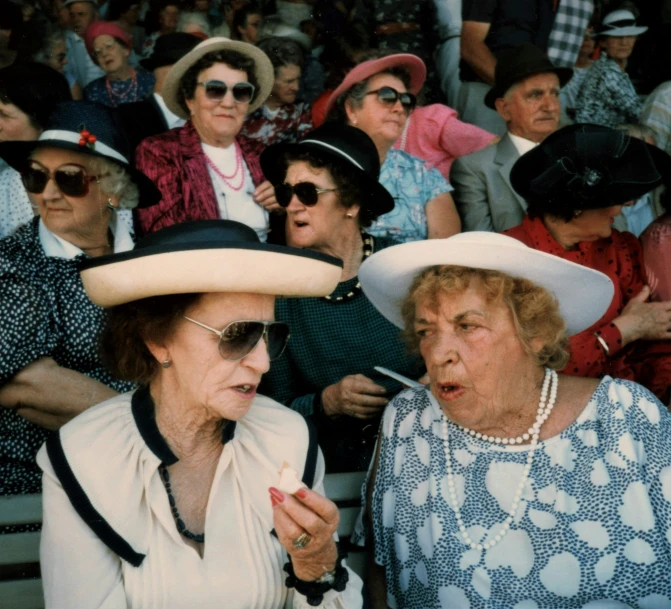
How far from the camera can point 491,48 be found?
5754 millimetres

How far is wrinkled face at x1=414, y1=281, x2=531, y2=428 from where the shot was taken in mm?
2639

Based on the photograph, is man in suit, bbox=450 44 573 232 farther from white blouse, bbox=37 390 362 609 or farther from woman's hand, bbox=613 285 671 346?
white blouse, bbox=37 390 362 609

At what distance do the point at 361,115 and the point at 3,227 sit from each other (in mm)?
1977

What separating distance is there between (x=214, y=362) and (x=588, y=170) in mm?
2032

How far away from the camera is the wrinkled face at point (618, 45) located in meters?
7.01

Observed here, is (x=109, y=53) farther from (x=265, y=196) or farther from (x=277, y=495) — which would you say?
(x=277, y=495)

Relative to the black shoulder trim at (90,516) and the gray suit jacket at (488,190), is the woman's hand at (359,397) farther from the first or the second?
the gray suit jacket at (488,190)

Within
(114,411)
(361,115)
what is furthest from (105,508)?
(361,115)

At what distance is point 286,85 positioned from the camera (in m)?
5.48

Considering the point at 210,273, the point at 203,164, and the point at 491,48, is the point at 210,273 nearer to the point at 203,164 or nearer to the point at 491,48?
the point at 203,164

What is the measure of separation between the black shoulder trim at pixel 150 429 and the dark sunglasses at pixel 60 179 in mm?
1367

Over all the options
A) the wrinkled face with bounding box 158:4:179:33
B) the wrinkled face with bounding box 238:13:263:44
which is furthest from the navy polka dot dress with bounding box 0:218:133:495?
the wrinkled face with bounding box 158:4:179:33

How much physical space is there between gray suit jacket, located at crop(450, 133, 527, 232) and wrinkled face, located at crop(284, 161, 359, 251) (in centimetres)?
124

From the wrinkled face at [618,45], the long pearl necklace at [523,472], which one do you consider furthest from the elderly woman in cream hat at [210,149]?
the wrinkled face at [618,45]
